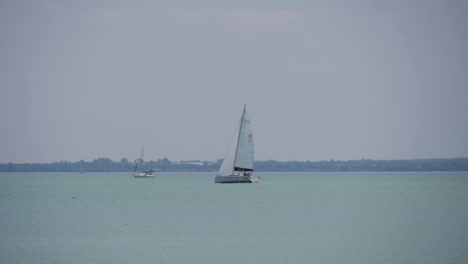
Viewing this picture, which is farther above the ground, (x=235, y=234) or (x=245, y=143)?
(x=245, y=143)

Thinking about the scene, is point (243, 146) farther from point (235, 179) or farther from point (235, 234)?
point (235, 234)

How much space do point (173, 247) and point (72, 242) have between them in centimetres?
619

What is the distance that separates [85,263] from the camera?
118 ft

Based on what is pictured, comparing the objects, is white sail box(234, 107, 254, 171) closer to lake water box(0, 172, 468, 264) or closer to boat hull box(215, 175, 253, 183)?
boat hull box(215, 175, 253, 183)

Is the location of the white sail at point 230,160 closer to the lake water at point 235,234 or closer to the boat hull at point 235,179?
the boat hull at point 235,179

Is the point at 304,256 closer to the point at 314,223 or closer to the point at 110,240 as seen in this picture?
the point at 110,240

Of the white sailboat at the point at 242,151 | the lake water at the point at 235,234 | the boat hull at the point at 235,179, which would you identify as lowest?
the lake water at the point at 235,234

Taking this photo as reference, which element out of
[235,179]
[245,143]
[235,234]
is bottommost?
[235,234]

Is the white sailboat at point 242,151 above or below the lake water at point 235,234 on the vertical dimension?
above

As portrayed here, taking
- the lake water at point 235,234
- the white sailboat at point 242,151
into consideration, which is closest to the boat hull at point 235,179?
the white sailboat at point 242,151

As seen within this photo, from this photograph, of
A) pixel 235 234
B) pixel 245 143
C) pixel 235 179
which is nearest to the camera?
pixel 235 234

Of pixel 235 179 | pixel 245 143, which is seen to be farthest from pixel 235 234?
pixel 235 179

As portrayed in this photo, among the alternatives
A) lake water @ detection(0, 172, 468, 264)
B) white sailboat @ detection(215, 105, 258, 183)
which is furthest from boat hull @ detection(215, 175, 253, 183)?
lake water @ detection(0, 172, 468, 264)

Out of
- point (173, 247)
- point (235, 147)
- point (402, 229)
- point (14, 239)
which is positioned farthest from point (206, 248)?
point (235, 147)
